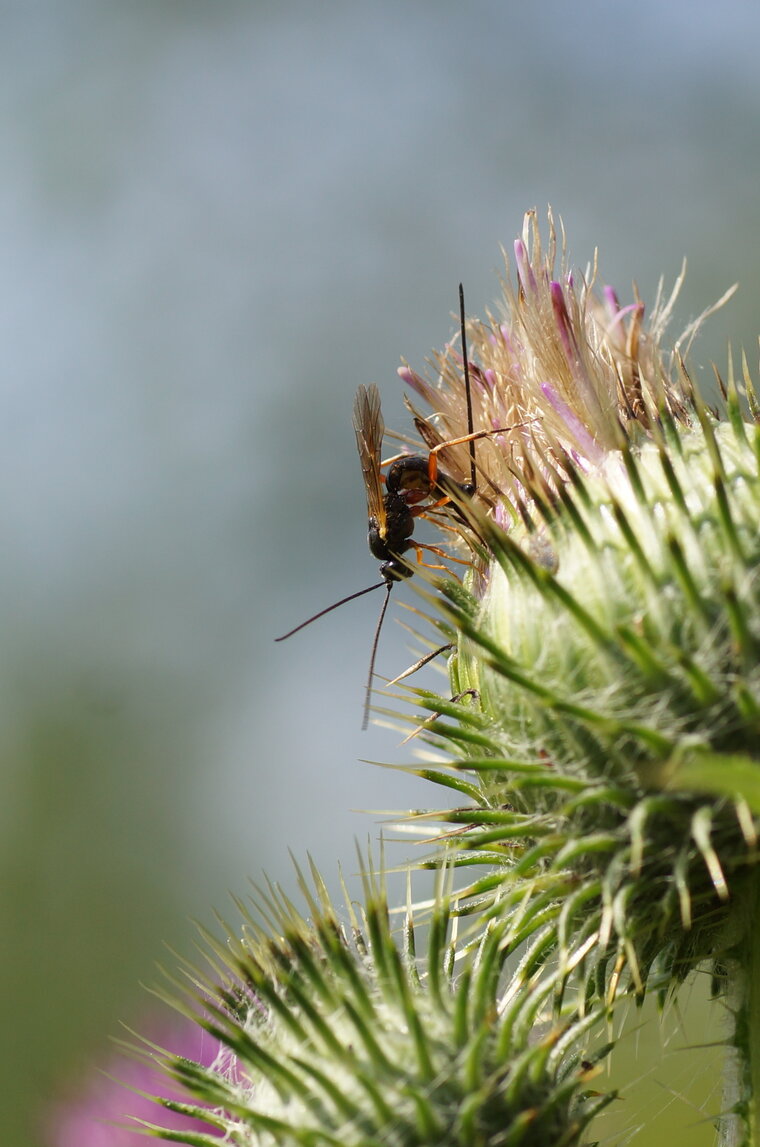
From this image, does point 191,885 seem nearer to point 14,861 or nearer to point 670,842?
point 14,861

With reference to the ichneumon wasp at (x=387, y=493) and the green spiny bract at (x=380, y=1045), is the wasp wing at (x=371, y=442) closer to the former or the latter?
the ichneumon wasp at (x=387, y=493)

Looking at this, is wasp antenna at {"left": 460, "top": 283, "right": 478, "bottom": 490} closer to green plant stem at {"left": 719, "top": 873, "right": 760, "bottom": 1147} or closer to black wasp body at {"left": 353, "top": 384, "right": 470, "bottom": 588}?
black wasp body at {"left": 353, "top": 384, "right": 470, "bottom": 588}

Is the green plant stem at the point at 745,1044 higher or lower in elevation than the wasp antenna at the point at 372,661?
lower

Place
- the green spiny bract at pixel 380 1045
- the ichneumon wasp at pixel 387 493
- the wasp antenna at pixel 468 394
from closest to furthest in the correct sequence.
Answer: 1. the green spiny bract at pixel 380 1045
2. the wasp antenna at pixel 468 394
3. the ichneumon wasp at pixel 387 493

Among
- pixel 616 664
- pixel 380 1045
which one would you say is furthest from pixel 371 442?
pixel 380 1045

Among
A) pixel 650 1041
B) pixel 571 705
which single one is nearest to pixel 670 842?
pixel 571 705

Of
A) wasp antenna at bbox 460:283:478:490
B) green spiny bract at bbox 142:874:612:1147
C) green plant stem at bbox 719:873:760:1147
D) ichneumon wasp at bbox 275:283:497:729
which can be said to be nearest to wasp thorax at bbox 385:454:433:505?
ichneumon wasp at bbox 275:283:497:729

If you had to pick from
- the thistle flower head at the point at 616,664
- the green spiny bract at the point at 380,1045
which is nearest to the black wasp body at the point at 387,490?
the thistle flower head at the point at 616,664

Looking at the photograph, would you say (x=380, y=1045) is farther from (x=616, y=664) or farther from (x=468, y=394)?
(x=468, y=394)
